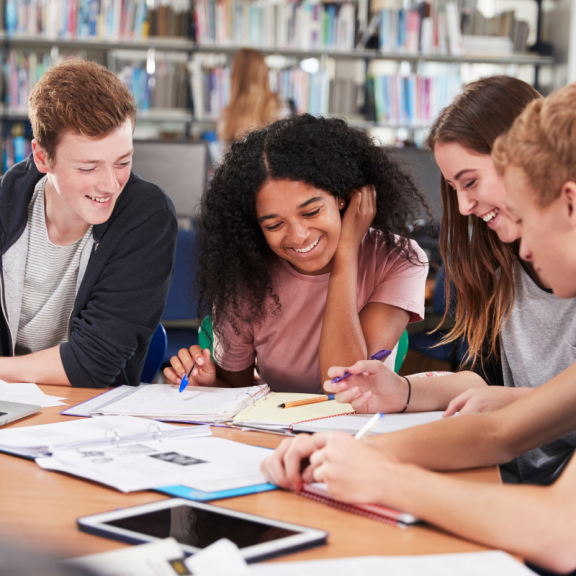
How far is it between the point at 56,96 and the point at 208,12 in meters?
3.21

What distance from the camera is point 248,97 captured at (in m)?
3.71

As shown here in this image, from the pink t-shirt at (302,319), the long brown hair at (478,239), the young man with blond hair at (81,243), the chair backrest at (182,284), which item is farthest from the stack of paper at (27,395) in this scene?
the chair backrest at (182,284)

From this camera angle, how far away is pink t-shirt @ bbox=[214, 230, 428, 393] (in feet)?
4.88

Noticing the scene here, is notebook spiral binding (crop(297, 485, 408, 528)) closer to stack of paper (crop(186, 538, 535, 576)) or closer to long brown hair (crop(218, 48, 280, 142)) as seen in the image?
stack of paper (crop(186, 538, 535, 576))

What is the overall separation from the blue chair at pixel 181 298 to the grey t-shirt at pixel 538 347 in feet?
4.54

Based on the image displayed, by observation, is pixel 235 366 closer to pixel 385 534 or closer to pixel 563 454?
pixel 563 454

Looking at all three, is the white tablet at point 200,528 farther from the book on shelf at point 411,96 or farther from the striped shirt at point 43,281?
the book on shelf at point 411,96

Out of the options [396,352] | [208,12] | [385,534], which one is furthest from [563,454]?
[208,12]

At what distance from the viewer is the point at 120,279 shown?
1.43m

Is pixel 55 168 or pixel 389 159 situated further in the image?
pixel 389 159

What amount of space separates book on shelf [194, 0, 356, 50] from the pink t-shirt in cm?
315

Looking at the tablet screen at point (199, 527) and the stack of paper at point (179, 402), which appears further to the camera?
the stack of paper at point (179, 402)

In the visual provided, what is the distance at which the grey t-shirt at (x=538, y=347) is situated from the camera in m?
1.20

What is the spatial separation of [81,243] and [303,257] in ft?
1.75
